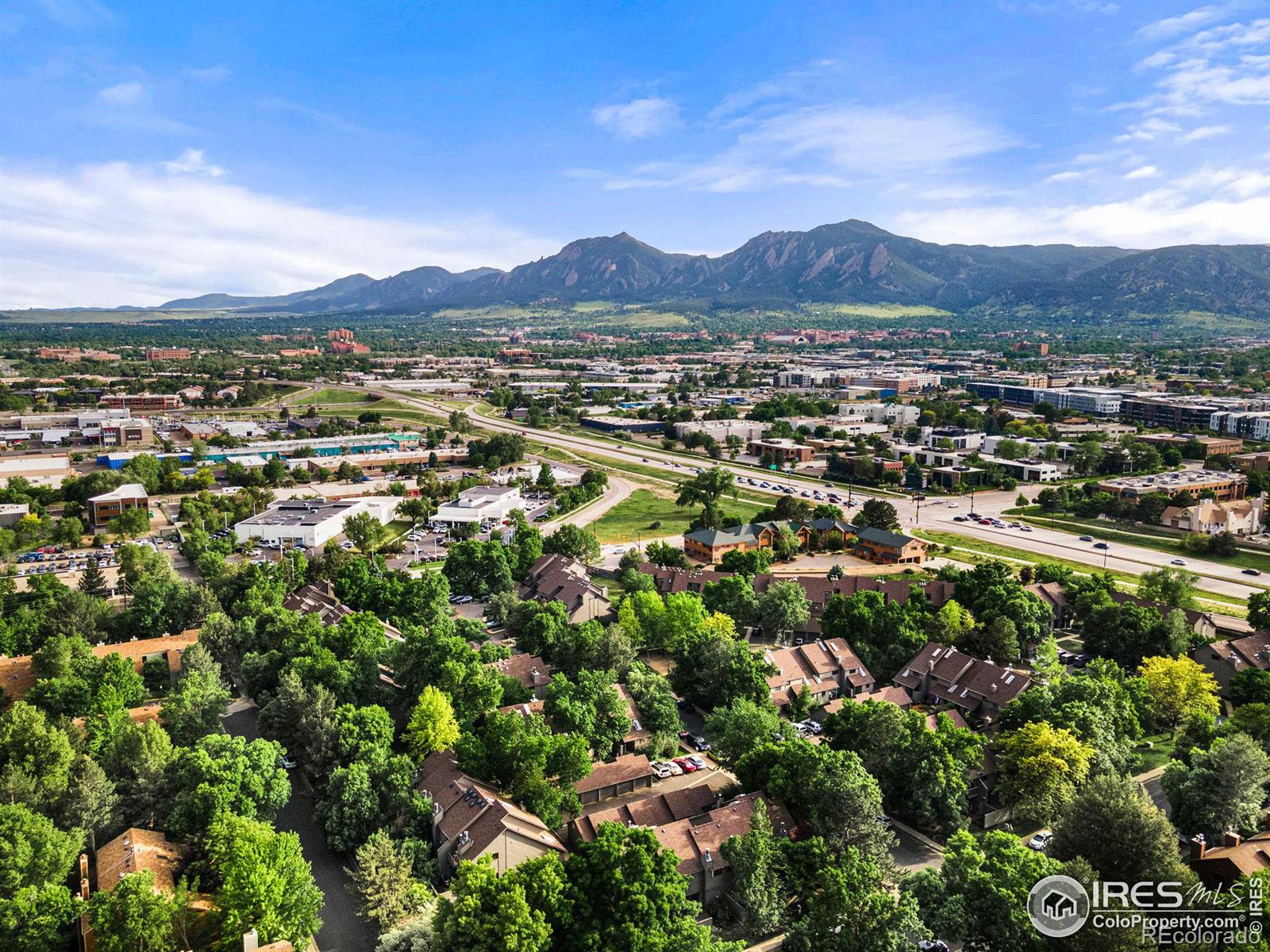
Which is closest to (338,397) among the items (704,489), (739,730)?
(704,489)

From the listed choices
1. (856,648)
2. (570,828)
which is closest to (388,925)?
(570,828)

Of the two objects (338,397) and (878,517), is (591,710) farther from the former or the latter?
(338,397)

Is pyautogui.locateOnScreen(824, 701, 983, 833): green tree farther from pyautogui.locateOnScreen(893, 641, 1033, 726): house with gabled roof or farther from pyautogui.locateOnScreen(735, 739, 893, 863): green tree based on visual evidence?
pyautogui.locateOnScreen(893, 641, 1033, 726): house with gabled roof

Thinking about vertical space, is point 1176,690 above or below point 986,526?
above

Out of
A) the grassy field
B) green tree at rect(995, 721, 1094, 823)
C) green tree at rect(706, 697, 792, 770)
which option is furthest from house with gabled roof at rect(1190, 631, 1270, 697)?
the grassy field

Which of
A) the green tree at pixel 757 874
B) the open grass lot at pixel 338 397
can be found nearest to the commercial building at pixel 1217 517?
the green tree at pixel 757 874

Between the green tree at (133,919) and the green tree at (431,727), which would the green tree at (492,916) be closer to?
the green tree at (133,919)

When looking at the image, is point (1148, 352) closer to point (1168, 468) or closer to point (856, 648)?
point (1168, 468)
